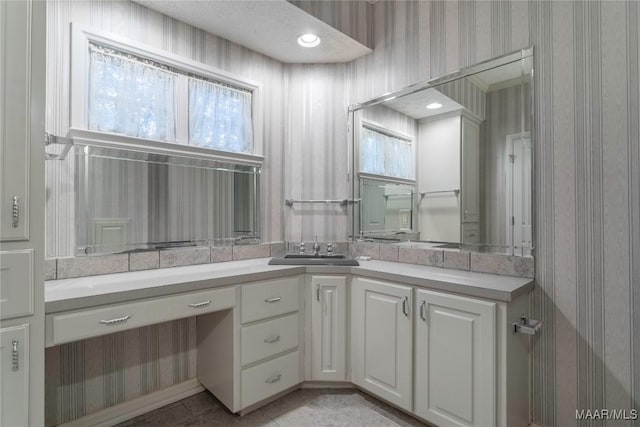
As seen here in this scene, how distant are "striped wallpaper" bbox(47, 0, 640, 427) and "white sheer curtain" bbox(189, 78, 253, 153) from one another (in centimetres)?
26

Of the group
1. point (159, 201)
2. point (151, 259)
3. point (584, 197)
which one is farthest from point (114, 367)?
point (584, 197)

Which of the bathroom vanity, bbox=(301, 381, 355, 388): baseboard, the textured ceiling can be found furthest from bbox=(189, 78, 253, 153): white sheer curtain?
bbox=(301, 381, 355, 388): baseboard

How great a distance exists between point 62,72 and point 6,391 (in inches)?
59.5

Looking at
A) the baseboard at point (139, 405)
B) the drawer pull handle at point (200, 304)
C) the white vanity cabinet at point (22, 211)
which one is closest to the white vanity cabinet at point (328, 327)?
the drawer pull handle at point (200, 304)

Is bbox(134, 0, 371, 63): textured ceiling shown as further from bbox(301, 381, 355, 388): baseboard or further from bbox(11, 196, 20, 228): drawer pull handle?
bbox(301, 381, 355, 388): baseboard

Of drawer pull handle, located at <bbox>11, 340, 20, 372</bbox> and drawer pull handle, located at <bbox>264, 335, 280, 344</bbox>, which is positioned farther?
drawer pull handle, located at <bbox>264, 335, 280, 344</bbox>

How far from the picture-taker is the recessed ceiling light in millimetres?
2295

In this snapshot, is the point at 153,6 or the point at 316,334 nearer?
the point at 153,6

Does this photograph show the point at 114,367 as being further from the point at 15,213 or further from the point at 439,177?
the point at 439,177

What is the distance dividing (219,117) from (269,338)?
1541 millimetres

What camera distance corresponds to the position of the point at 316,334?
2.13 meters

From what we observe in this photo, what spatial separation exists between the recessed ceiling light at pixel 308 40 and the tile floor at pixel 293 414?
245cm

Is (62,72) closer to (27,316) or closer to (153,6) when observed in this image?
(153,6)

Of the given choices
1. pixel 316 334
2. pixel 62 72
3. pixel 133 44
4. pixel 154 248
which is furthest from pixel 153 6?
pixel 316 334
